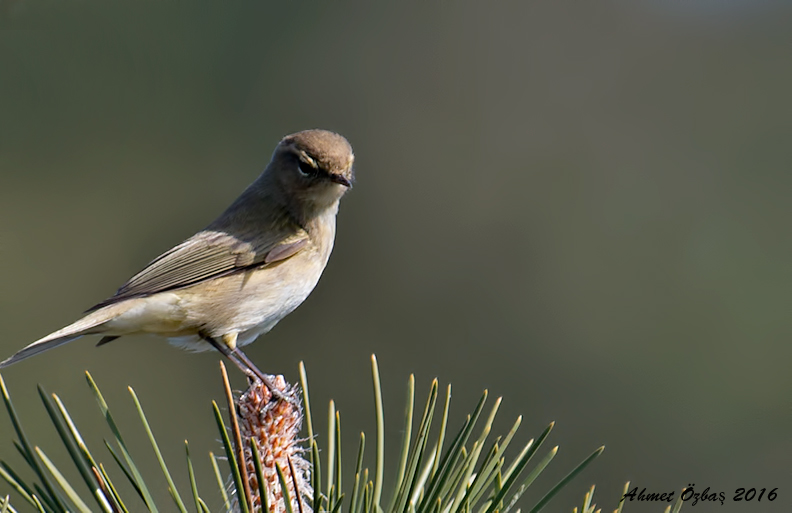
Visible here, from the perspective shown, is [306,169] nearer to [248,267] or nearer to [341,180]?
[341,180]

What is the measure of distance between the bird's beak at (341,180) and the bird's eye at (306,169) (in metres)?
0.09

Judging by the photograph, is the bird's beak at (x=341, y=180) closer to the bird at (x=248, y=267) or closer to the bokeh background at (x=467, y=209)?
the bird at (x=248, y=267)

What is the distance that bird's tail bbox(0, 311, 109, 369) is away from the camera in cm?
231

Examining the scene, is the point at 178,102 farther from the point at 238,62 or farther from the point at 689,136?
the point at 689,136

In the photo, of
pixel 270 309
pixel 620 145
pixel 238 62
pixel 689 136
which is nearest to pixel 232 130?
pixel 238 62

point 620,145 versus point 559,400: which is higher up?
point 620,145

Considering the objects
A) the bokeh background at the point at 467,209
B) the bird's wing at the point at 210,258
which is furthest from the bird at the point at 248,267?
the bokeh background at the point at 467,209

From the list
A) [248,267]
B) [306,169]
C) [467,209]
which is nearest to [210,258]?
[248,267]

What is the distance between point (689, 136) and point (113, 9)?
6.47 meters

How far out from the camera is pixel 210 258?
3.16 meters

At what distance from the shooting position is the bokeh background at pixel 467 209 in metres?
6.60

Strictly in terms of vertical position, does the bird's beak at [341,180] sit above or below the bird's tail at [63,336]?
above

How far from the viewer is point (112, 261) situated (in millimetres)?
7344

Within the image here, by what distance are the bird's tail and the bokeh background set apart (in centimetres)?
339
